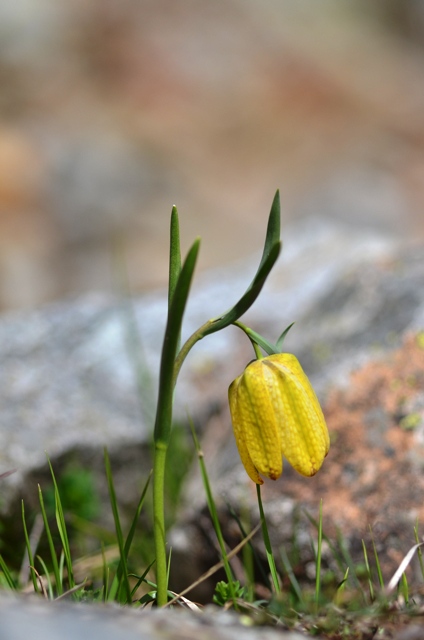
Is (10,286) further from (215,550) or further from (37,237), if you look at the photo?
(215,550)

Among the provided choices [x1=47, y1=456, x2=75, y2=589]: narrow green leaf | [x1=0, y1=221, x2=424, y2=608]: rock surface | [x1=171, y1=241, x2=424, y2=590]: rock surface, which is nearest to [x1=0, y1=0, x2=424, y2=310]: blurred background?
[x1=0, y1=221, x2=424, y2=608]: rock surface

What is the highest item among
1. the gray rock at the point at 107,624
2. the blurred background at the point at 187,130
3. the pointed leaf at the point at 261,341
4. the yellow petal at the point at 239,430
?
the blurred background at the point at 187,130

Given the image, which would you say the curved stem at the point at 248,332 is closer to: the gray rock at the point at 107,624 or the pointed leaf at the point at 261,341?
the pointed leaf at the point at 261,341

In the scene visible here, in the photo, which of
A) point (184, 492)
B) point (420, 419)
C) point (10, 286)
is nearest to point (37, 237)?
point (10, 286)

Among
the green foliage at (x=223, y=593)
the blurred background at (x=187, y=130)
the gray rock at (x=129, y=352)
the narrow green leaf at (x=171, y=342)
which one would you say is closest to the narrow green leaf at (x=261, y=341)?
the narrow green leaf at (x=171, y=342)

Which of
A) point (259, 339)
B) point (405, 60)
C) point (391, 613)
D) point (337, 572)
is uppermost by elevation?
point (405, 60)

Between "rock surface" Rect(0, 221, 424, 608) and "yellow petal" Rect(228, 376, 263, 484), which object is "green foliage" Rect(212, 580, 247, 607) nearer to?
"yellow petal" Rect(228, 376, 263, 484)

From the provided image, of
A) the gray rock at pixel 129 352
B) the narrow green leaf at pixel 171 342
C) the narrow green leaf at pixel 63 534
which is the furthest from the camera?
the gray rock at pixel 129 352
